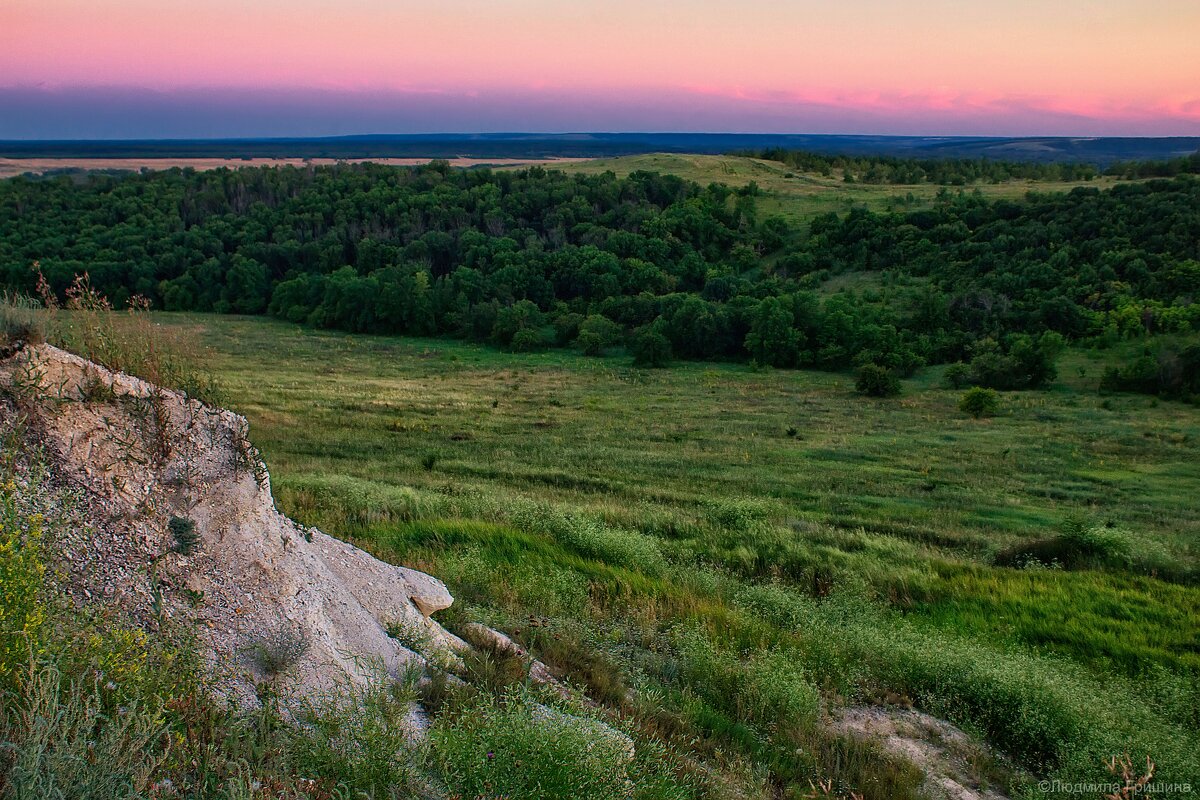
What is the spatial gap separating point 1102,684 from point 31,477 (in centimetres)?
1061

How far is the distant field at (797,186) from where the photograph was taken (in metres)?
80.8

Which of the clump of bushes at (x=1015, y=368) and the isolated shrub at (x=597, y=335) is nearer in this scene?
the clump of bushes at (x=1015, y=368)

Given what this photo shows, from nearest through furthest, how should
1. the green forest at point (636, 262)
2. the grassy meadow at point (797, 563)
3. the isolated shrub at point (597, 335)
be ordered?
the grassy meadow at point (797, 563) < the green forest at point (636, 262) < the isolated shrub at point (597, 335)

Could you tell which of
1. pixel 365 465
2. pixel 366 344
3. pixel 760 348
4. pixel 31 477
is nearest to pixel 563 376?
pixel 760 348

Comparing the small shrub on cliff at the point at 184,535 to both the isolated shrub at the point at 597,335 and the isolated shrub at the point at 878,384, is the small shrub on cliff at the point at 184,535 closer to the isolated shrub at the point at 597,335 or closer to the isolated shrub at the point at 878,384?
the isolated shrub at the point at 878,384

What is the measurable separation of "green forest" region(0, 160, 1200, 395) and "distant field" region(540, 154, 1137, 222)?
15.8 feet

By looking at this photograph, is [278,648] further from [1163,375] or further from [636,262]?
[636,262]

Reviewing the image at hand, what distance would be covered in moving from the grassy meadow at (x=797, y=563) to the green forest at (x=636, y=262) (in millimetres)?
23860

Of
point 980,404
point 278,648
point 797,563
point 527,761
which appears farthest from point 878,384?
point 527,761

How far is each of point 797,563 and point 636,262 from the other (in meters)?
66.2

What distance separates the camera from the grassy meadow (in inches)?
256

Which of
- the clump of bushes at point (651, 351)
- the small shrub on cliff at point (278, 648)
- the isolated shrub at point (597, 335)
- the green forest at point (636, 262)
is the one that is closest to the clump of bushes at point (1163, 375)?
the green forest at point (636, 262)

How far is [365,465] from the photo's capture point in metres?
19.0

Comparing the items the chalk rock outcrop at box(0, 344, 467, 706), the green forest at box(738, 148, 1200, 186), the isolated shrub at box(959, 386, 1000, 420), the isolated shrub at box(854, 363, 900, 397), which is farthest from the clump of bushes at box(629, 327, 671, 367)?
the green forest at box(738, 148, 1200, 186)
